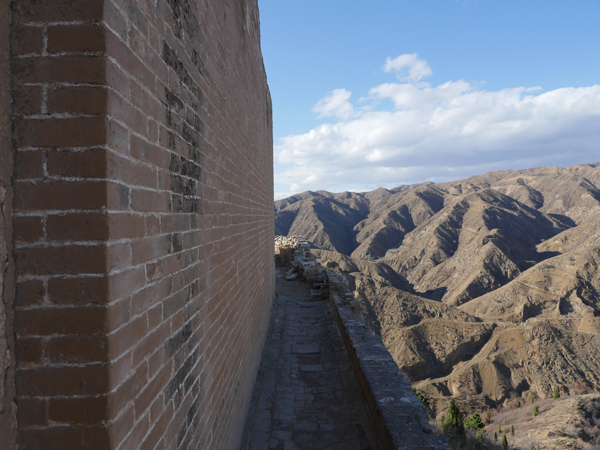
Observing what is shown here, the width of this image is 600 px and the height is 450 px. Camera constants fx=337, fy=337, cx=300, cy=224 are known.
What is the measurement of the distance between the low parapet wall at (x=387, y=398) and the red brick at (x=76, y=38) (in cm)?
341

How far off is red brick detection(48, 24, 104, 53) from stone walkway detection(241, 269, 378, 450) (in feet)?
12.0

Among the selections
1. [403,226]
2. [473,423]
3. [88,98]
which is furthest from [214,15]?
[403,226]

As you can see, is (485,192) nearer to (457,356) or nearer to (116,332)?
(457,356)

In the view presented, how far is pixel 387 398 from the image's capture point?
12.0 feet

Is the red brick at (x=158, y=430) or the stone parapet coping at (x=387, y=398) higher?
the red brick at (x=158, y=430)

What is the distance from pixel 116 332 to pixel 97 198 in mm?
423

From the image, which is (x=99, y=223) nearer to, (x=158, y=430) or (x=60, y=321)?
(x=60, y=321)

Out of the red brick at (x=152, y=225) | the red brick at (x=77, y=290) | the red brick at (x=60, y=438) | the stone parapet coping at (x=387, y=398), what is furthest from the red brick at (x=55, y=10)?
the stone parapet coping at (x=387, y=398)

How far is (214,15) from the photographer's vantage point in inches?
96.0

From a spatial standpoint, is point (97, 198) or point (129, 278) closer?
point (97, 198)

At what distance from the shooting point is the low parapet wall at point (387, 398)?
9.90 feet

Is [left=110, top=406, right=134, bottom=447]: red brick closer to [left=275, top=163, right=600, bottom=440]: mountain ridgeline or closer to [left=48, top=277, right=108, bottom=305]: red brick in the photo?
[left=48, top=277, right=108, bottom=305]: red brick

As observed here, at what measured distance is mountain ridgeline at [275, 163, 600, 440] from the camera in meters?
21.7

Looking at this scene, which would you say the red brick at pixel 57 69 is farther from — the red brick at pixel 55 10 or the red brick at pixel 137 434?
the red brick at pixel 137 434
